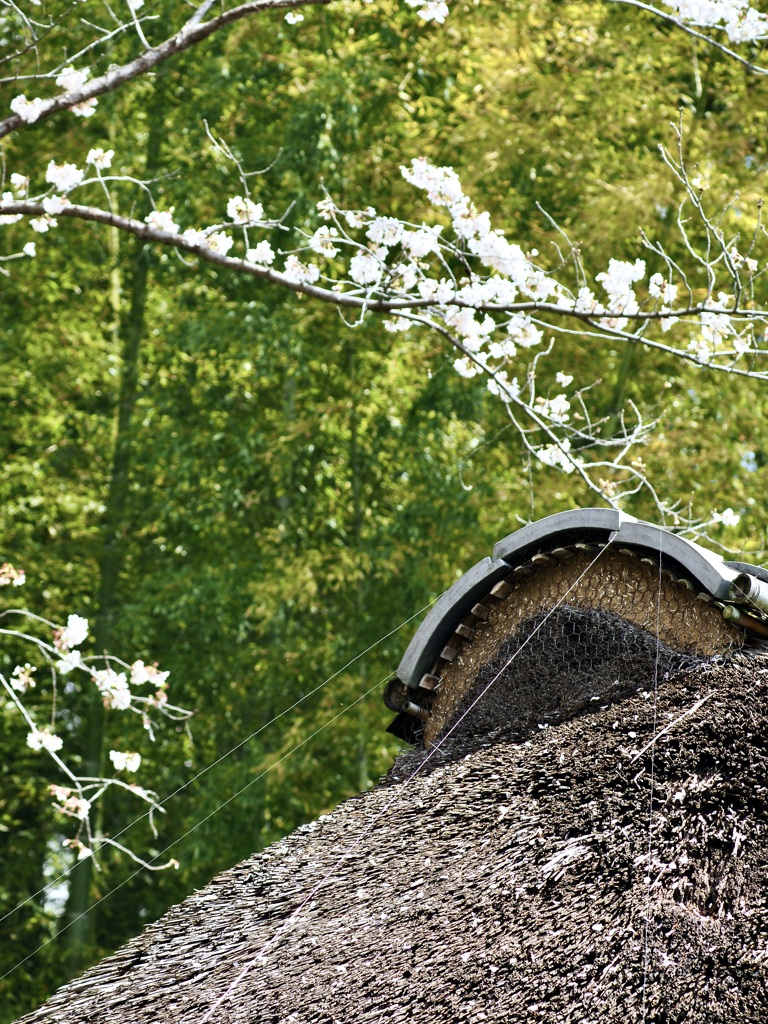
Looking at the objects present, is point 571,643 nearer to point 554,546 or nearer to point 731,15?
point 554,546

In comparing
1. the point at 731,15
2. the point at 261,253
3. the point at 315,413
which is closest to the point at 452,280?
the point at 261,253

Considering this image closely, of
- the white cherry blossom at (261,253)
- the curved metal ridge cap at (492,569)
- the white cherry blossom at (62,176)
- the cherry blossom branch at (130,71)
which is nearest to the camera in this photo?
the curved metal ridge cap at (492,569)

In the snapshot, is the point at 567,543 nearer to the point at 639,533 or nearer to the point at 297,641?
the point at 639,533

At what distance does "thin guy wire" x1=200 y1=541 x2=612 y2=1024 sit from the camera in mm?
2352

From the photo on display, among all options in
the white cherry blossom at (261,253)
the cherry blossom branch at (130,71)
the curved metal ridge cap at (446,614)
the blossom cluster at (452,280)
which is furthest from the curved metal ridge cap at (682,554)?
the white cherry blossom at (261,253)

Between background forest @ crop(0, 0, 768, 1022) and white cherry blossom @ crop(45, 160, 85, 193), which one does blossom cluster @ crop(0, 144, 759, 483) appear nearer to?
white cherry blossom @ crop(45, 160, 85, 193)

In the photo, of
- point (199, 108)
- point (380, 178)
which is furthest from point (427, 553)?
point (199, 108)

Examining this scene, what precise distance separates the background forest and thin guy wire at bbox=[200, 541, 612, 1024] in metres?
3.48

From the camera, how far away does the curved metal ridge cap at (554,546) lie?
8.07ft

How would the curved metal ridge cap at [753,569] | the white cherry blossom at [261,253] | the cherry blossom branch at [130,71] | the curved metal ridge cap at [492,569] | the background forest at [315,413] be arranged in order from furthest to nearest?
the background forest at [315,413], the white cherry blossom at [261,253], the cherry blossom branch at [130,71], the curved metal ridge cap at [492,569], the curved metal ridge cap at [753,569]

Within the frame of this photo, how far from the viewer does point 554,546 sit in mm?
2885

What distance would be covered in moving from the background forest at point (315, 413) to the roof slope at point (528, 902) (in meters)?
3.77

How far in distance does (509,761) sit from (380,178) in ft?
17.4

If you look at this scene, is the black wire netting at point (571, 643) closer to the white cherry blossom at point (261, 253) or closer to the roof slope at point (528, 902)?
the roof slope at point (528, 902)
